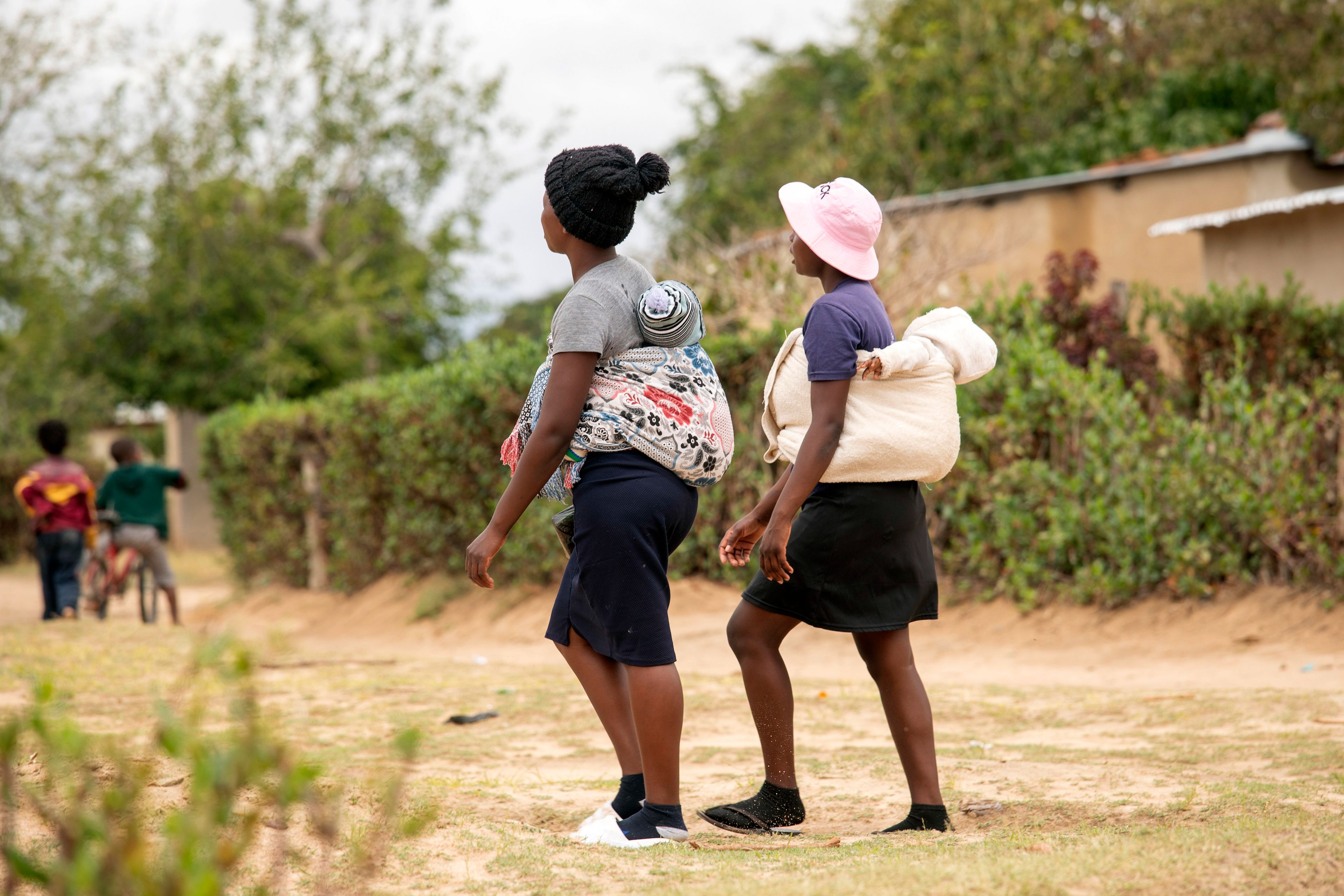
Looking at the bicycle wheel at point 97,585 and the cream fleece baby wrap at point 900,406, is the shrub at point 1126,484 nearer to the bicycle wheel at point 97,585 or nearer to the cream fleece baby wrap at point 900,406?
the cream fleece baby wrap at point 900,406

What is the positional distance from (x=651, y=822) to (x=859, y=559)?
0.91 meters

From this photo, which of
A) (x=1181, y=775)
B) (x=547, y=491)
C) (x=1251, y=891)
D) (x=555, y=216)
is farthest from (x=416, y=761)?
(x=1251, y=891)

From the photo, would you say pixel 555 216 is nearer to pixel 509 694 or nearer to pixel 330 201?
pixel 509 694

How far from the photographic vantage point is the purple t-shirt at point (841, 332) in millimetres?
3363

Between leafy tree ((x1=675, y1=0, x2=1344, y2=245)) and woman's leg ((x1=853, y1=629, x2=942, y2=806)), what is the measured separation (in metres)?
15.5

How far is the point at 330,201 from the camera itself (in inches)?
966

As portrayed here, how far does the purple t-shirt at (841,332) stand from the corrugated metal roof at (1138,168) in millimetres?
10259

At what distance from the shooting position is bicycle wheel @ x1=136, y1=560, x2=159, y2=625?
11828 millimetres

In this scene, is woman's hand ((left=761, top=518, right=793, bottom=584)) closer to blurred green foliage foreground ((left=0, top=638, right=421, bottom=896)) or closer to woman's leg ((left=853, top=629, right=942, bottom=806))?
woman's leg ((left=853, top=629, right=942, bottom=806))

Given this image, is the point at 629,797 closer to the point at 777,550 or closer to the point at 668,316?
the point at 777,550

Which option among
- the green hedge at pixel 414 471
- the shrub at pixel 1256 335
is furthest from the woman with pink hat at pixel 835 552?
the green hedge at pixel 414 471

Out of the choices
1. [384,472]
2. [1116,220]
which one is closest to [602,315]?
[384,472]

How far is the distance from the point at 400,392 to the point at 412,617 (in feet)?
6.56

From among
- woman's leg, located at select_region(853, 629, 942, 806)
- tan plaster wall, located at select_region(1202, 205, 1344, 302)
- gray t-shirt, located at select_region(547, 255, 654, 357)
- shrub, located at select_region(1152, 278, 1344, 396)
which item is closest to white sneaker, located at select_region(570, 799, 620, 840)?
woman's leg, located at select_region(853, 629, 942, 806)
